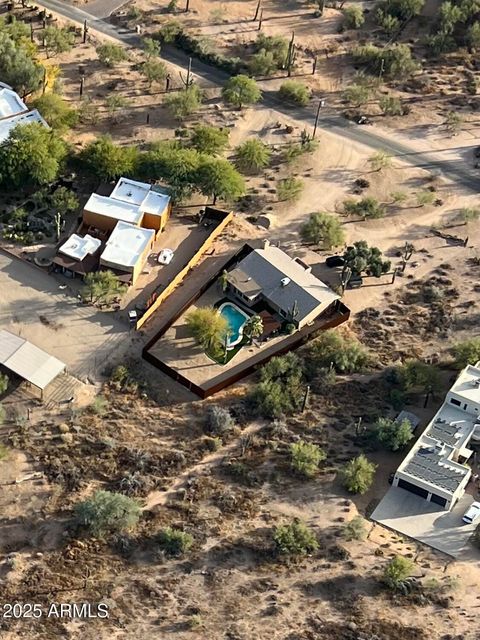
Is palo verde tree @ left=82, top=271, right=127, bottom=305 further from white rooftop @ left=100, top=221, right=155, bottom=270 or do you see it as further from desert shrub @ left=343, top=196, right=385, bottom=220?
desert shrub @ left=343, top=196, right=385, bottom=220

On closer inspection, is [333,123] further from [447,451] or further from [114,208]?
[447,451]

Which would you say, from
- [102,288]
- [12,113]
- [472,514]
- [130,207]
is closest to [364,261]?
[130,207]

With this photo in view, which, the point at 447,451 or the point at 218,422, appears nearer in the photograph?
the point at 447,451

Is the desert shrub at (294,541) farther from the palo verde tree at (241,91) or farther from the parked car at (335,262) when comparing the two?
the palo verde tree at (241,91)

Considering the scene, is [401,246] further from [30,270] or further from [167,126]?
[30,270]

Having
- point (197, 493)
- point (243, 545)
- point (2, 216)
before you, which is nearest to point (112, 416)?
point (197, 493)

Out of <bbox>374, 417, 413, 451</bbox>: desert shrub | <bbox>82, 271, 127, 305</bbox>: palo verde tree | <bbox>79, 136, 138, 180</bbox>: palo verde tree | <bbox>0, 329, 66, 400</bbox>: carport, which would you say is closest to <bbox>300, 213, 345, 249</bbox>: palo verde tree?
<bbox>79, 136, 138, 180</bbox>: palo verde tree

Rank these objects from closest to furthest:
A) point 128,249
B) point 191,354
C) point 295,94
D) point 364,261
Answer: point 191,354 < point 128,249 < point 364,261 < point 295,94
